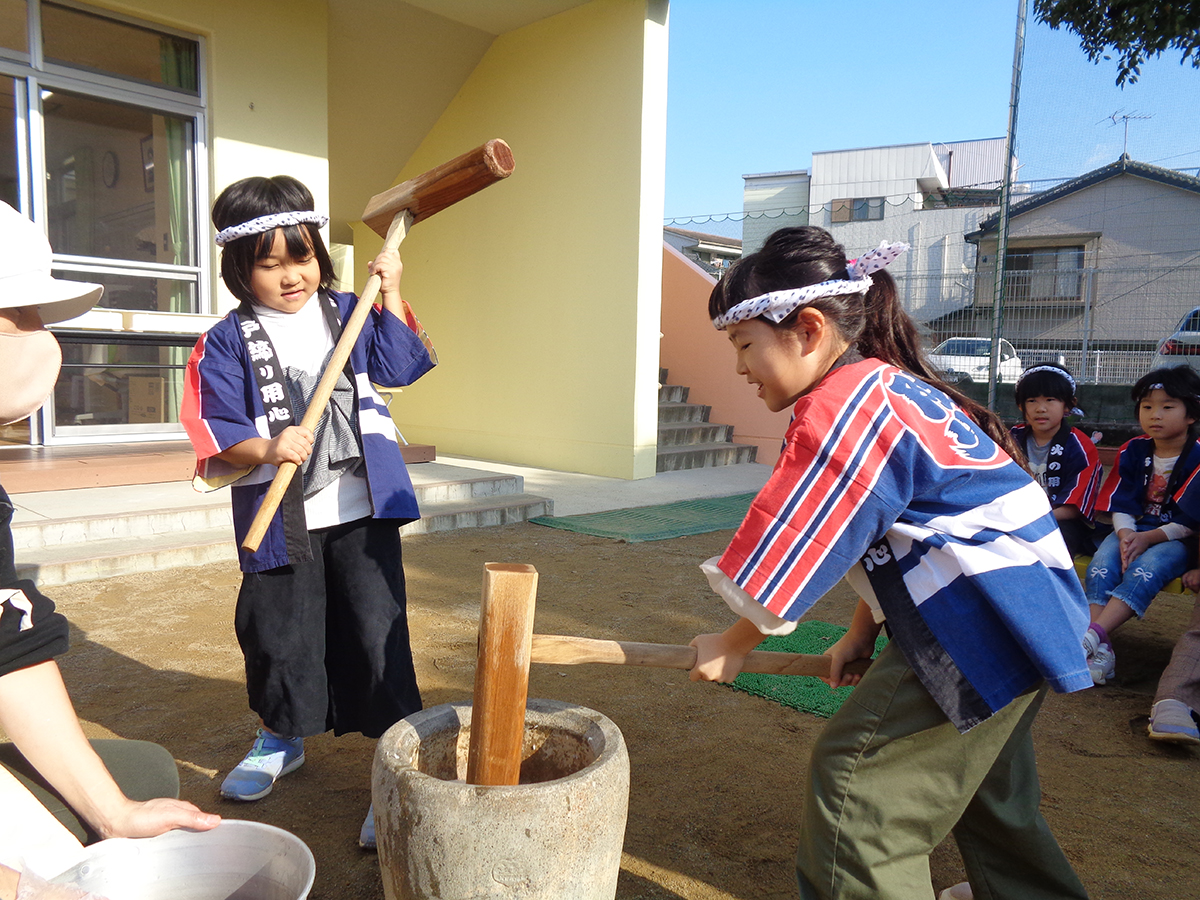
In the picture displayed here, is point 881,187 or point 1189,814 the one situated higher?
point 881,187

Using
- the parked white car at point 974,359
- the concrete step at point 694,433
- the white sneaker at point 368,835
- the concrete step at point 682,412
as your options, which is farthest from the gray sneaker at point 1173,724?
the concrete step at point 682,412

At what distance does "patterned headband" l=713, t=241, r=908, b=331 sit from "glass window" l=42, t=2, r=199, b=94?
19.7ft

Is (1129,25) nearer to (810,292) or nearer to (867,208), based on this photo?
(810,292)

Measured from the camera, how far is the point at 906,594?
146 centimetres

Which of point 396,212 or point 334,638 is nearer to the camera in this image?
point 334,638

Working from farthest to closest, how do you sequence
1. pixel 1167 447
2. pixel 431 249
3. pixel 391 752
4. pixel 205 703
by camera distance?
1. pixel 431 249
2. pixel 1167 447
3. pixel 205 703
4. pixel 391 752

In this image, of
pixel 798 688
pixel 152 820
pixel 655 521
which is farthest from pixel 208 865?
pixel 655 521

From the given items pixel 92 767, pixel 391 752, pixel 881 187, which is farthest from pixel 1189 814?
pixel 881 187

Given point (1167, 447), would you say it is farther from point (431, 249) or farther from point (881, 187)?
point (881, 187)

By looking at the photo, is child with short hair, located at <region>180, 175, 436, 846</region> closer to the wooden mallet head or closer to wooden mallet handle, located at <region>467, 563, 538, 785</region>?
the wooden mallet head

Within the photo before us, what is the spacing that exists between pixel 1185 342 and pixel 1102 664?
217 inches

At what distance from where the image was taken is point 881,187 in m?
25.0

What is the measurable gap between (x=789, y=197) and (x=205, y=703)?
25496 millimetres

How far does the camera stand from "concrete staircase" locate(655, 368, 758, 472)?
8508mm
